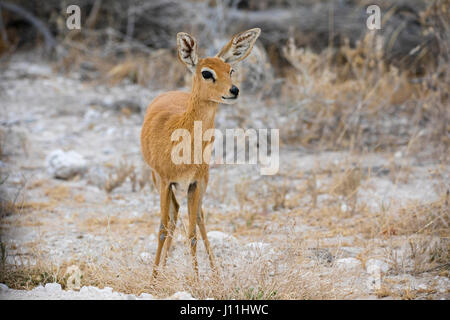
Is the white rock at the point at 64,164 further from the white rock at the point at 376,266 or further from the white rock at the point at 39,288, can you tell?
the white rock at the point at 376,266

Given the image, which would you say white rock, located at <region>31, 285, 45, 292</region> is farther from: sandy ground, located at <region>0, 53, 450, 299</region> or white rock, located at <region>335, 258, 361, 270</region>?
white rock, located at <region>335, 258, 361, 270</region>

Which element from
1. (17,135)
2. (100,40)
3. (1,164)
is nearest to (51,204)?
(1,164)

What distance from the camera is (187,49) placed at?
11.8 feet

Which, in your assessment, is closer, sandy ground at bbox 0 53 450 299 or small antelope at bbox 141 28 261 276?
small antelope at bbox 141 28 261 276

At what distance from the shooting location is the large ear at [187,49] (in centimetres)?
353

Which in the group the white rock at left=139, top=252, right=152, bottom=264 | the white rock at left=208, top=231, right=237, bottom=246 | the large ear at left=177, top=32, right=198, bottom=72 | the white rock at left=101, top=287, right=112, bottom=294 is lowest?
the white rock at left=101, top=287, right=112, bottom=294

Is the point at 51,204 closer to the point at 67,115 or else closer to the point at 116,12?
the point at 67,115

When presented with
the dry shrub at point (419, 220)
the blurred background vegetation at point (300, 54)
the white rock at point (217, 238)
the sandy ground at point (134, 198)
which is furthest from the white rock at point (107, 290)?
the blurred background vegetation at point (300, 54)

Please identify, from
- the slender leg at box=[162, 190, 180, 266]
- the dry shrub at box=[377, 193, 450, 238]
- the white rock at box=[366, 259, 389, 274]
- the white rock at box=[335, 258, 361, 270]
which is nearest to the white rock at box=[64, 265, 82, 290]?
the slender leg at box=[162, 190, 180, 266]

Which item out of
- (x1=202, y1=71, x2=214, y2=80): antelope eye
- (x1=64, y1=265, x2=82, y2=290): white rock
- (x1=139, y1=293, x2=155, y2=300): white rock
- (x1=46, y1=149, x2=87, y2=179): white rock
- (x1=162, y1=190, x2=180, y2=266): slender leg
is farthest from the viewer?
(x1=46, y1=149, x2=87, y2=179): white rock

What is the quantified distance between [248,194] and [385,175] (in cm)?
163

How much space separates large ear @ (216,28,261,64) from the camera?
358 cm
